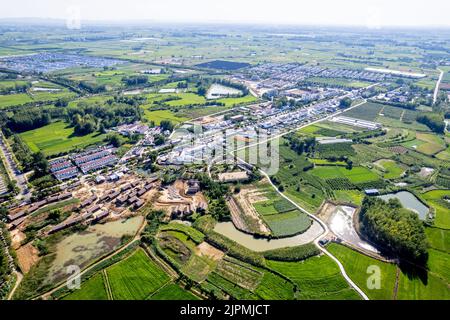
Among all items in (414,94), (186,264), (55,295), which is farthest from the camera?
(414,94)

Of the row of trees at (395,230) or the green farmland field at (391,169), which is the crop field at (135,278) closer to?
the row of trees at (395,230)

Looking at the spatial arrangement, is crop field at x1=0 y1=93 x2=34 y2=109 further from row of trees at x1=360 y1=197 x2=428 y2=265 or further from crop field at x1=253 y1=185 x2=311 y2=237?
row of trees at x1=360 y1=197 x2=428 y2=265

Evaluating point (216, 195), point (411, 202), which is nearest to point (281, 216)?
point (216, 195)

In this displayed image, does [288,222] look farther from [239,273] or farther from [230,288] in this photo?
[230,288]

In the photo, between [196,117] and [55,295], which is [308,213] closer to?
[55,295]

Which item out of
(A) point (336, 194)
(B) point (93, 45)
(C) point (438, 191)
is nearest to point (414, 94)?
(C) point (438, 191)

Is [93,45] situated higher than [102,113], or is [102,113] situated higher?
[93,45]
